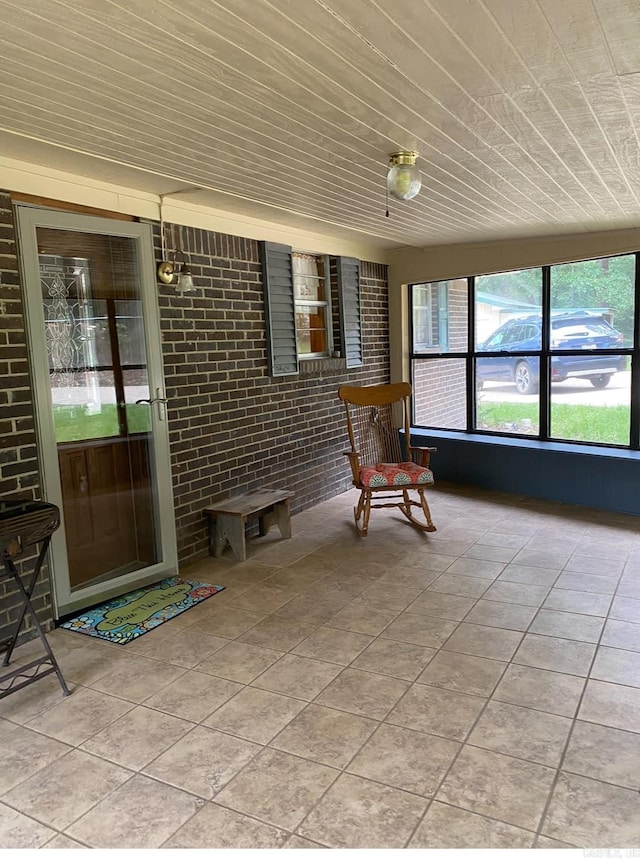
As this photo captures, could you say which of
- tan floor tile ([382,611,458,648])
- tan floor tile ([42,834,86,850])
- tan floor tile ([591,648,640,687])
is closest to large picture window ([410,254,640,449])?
tan floor tile ([591,648,640,687])

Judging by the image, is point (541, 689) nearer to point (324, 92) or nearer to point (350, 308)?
point (324, 92)

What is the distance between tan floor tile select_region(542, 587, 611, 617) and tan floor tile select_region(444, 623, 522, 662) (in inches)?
16.7

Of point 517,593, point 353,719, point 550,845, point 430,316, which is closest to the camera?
point 550,845

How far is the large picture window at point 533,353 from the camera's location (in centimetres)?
512

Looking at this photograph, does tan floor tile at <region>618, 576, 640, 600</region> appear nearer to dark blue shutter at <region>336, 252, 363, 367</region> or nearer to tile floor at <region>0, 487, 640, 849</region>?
tile floor at <region>0, 487, 640, 849</region>

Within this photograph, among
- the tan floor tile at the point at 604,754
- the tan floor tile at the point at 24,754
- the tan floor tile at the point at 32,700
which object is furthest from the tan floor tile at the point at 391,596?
the tan floor tile at the point at 24,754

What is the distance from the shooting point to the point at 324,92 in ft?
6.82

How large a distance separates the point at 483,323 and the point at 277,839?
16.2 feet

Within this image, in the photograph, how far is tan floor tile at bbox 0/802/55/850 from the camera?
1791 millimetres

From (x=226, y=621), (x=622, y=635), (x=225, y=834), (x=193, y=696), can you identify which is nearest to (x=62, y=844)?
(x=225, y=834)

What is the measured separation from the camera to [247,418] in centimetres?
448

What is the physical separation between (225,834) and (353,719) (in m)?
0.67

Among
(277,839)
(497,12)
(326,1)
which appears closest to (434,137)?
(497,12)

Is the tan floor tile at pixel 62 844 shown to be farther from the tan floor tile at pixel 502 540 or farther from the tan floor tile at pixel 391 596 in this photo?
the tan floor tile at pixel 502 540
